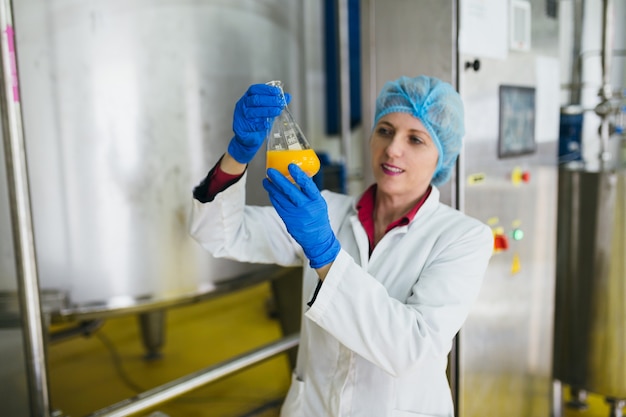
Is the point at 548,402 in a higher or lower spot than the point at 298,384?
lower

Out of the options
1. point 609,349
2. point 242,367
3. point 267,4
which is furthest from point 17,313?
point 609,349

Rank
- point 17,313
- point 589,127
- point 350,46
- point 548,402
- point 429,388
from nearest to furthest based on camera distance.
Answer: point 429,388 < point 17,313 < point 548,402 < point 589,127 < point 350,46

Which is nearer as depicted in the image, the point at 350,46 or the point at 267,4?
the point at 267,4

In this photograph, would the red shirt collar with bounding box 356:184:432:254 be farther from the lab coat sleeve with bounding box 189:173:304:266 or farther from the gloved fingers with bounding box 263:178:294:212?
the gloved fingers with bounding box 263:178:294:212

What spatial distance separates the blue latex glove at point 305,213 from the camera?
923 mm

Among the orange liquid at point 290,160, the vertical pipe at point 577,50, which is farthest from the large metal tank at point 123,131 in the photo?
the vertical pipe at point 577,50

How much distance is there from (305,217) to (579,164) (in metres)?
1.78

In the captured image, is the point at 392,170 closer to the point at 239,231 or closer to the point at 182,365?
the point at 239,231

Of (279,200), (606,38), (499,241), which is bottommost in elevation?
(499,241)

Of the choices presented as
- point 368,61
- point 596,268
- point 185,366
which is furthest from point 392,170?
point 185,366

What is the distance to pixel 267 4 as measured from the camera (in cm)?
188

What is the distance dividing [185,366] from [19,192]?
6.47ft

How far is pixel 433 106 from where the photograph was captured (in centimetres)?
119

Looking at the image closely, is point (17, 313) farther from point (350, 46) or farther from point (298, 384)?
point (350, 46)
